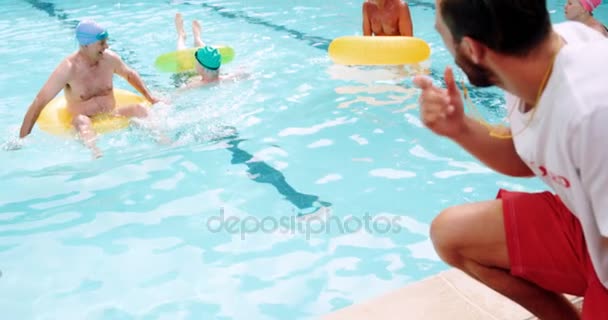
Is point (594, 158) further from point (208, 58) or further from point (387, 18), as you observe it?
point (387, 18)

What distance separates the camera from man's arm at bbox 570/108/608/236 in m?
1.11

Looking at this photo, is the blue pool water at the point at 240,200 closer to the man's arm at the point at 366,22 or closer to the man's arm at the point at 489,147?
the man's arm at the point at 366,22

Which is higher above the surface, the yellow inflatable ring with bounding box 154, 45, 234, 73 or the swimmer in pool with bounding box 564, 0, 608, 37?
the swimmer in pool with bounding box 564, 0, 608, 37

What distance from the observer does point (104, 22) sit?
8867mm

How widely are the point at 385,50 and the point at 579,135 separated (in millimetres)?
4311

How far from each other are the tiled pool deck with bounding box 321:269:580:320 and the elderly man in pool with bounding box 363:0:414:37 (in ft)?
13.3

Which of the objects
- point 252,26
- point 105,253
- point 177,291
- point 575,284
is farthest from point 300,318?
point 252,26

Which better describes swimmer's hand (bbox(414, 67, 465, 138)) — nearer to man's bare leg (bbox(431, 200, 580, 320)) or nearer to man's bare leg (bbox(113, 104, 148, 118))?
man's bare leg (bbox(431, 200, 580, 320))

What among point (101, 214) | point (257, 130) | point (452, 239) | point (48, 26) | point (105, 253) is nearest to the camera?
point (452, 239)

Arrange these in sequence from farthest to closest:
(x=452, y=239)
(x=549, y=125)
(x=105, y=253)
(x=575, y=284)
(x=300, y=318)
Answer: (x=105, y=253)
(x=300, y=318)
(x=452, y=239)
(x=575, y=284)
(x=549, y=125)

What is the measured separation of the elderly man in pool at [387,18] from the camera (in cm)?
592

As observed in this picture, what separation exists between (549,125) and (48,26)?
8.78 m

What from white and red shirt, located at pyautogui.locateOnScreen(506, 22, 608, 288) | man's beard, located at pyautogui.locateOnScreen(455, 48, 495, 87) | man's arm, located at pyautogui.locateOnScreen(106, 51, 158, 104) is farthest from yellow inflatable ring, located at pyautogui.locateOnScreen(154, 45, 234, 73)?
white and red shirt, located at pyautogui.locateOnScreen(506, 22, 608, 288)

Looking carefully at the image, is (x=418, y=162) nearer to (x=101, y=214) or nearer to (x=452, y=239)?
(x=101, y=214)
